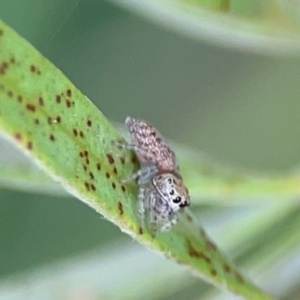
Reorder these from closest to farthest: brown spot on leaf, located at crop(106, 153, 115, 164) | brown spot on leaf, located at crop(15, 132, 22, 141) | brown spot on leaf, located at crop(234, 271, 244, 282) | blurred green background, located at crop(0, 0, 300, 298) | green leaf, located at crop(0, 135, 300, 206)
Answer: brown spot on leaf, located at crop(15, 132, 22, 141)
brown spot on leaf, located at crop(106, 153, 115, 164)
brown spot on leaf, located at crop(234, 271, 244, 282)
green leaf, located at crop(0, 135, 300, 206)
blurred green background, located at crop(0, 0, 300, 298)

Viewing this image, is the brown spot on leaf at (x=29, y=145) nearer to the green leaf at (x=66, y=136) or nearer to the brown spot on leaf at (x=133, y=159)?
the green leaf at (x=66, y=136)

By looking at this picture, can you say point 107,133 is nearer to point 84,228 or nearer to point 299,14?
point 299,14

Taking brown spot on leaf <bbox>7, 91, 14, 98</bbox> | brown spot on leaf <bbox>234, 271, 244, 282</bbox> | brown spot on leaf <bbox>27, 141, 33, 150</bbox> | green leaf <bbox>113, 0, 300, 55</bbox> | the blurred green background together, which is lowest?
brown spot on leaf <bbox>234, 271, 244, 282</bbox>

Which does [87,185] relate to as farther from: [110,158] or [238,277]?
[238,277]

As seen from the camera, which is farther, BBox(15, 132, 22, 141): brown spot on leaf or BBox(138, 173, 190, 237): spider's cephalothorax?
BBox(138, 173, 190, 237): spider's cephalothorax

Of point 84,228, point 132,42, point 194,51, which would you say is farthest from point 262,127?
point 84,228

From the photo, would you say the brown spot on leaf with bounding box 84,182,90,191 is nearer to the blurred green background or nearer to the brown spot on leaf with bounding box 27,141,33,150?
the brown spot on leaf with bounding box 27,141,33,150

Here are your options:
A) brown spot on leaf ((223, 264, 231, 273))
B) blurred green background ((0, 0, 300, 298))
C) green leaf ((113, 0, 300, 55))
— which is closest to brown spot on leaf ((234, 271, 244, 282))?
brown spot on leaf ((223, 264, 231, 273))

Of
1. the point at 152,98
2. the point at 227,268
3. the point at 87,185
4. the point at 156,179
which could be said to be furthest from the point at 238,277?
the point at 152,98
